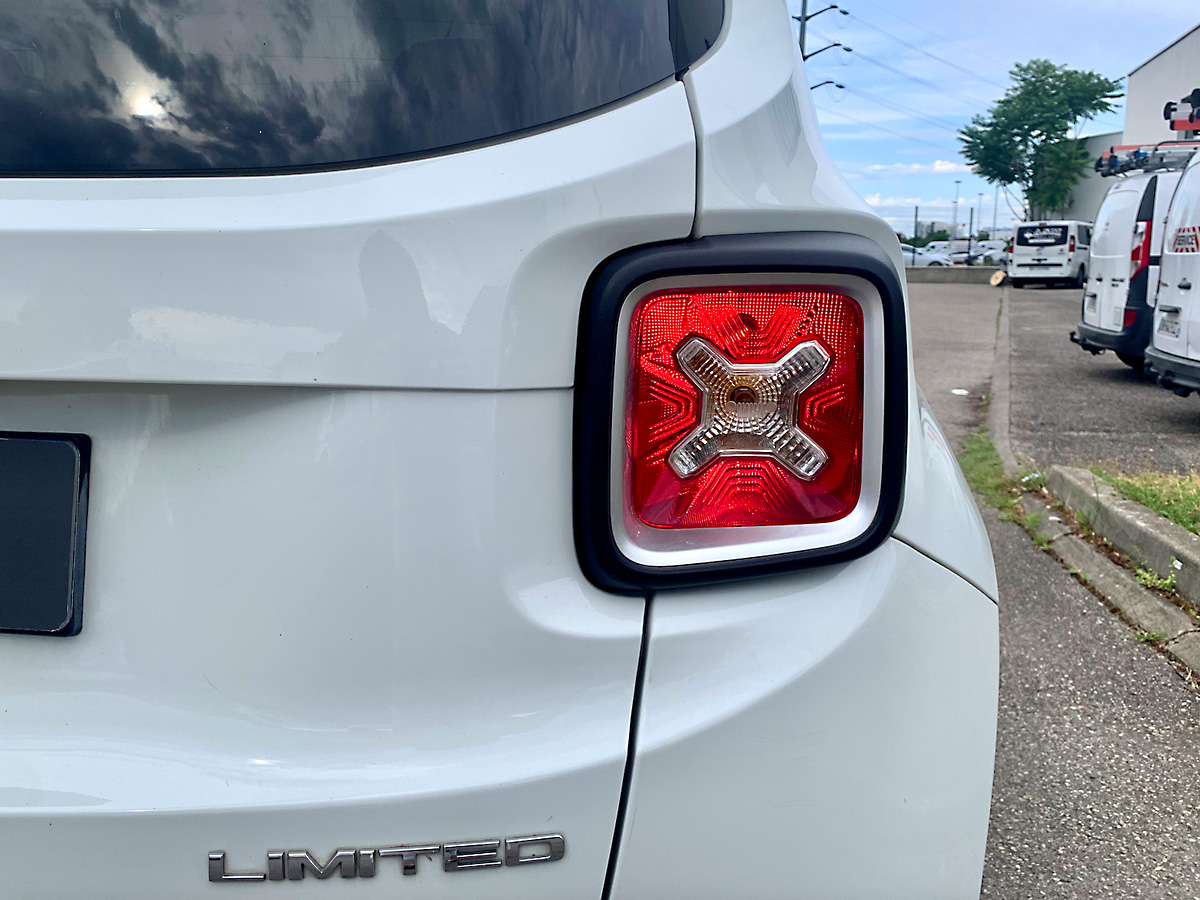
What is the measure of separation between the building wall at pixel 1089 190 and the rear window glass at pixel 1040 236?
27.2 metres

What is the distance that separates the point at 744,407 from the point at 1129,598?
323 centimetres

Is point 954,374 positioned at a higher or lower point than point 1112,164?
lower

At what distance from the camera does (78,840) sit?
967 mm

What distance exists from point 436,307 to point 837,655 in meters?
0.50

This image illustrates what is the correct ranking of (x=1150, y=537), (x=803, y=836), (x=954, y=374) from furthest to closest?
(x=954, y=374) < (x=1150, y=537) < (x=803, y=836)

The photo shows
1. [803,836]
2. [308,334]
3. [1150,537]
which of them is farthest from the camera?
[1150,537]

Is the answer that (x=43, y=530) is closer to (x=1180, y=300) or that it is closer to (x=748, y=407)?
(x=748, y=407)

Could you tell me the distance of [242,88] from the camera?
97cm

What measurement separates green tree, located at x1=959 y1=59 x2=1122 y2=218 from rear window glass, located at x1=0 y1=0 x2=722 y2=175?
193 feet

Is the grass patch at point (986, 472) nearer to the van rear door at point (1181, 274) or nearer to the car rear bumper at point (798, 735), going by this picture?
the van rear door at point (1181, 274)

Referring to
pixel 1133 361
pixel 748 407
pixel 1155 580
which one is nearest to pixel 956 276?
pixel 1133 361

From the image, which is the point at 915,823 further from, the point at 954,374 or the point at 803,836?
the point at 954,374

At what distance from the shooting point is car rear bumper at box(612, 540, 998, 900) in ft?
3.24

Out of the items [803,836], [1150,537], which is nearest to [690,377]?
[803,836]
